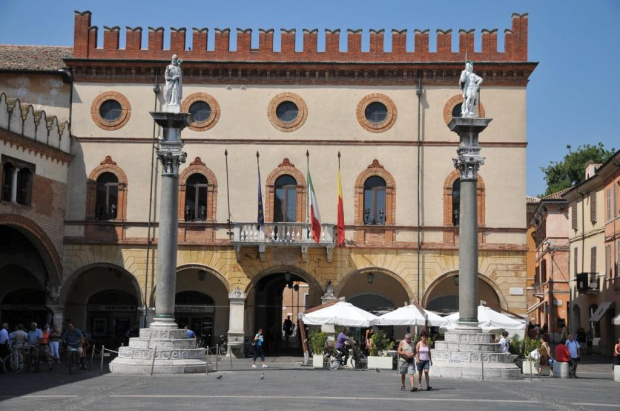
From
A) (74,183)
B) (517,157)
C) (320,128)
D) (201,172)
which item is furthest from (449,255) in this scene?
(74,183)

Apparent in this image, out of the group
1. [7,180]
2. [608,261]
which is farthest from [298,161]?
[608,261]

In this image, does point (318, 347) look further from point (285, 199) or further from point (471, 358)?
point (285, 199)

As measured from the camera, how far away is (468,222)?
26531 mm

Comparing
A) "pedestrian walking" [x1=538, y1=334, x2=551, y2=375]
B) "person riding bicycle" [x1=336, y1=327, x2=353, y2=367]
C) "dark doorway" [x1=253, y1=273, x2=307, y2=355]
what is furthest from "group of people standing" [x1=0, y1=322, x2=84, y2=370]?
"pedestrian walking" [x1=538, y1=334, x2=551, y2=375]

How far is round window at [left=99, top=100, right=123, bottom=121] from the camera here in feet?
126

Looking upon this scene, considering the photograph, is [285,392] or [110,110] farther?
[110,110]

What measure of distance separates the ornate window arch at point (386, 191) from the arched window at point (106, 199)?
9945 mm

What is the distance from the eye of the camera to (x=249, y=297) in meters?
38.9

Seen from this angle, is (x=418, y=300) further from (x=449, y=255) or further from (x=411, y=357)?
(x=411, y=357)

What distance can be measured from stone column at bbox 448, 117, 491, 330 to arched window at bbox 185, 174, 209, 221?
13.9m

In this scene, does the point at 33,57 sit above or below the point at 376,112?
above

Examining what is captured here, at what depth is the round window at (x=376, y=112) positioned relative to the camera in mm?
38125

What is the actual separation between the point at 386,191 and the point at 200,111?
8.40 metres

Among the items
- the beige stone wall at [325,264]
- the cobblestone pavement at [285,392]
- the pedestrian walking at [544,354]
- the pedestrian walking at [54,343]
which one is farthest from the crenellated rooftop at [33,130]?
the pedestrian walking at [544,354]
